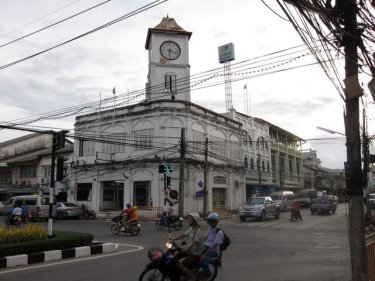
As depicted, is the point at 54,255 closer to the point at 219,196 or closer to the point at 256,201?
the point at 256,201

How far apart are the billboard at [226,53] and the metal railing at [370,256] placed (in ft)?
A: 129

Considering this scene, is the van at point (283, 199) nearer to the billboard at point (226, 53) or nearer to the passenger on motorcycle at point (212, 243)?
the billboard at point (226, 53)

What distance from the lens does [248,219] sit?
108ft

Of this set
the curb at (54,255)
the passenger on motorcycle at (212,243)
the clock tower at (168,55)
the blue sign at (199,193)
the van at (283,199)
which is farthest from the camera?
the van at (283,199)

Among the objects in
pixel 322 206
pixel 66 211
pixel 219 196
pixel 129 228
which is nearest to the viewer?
pixel 129 228

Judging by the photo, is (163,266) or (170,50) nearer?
(163,266)

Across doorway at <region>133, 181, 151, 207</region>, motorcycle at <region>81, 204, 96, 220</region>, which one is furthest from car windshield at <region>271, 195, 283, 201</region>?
motorcycle at <region>81, 204, 96, 220</region>

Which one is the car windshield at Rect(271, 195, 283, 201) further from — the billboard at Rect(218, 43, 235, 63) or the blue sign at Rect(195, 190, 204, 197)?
the billboard at Rect(218, 43, 235, 63)

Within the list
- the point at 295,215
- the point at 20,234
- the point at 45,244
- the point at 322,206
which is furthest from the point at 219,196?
the point at 45,244

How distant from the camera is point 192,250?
317 inches

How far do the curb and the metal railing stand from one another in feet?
28.1

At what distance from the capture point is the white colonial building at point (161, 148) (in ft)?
117

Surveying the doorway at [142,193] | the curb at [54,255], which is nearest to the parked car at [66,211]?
the doorway at [142,193]

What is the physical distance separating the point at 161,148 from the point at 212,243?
90.6 ft
